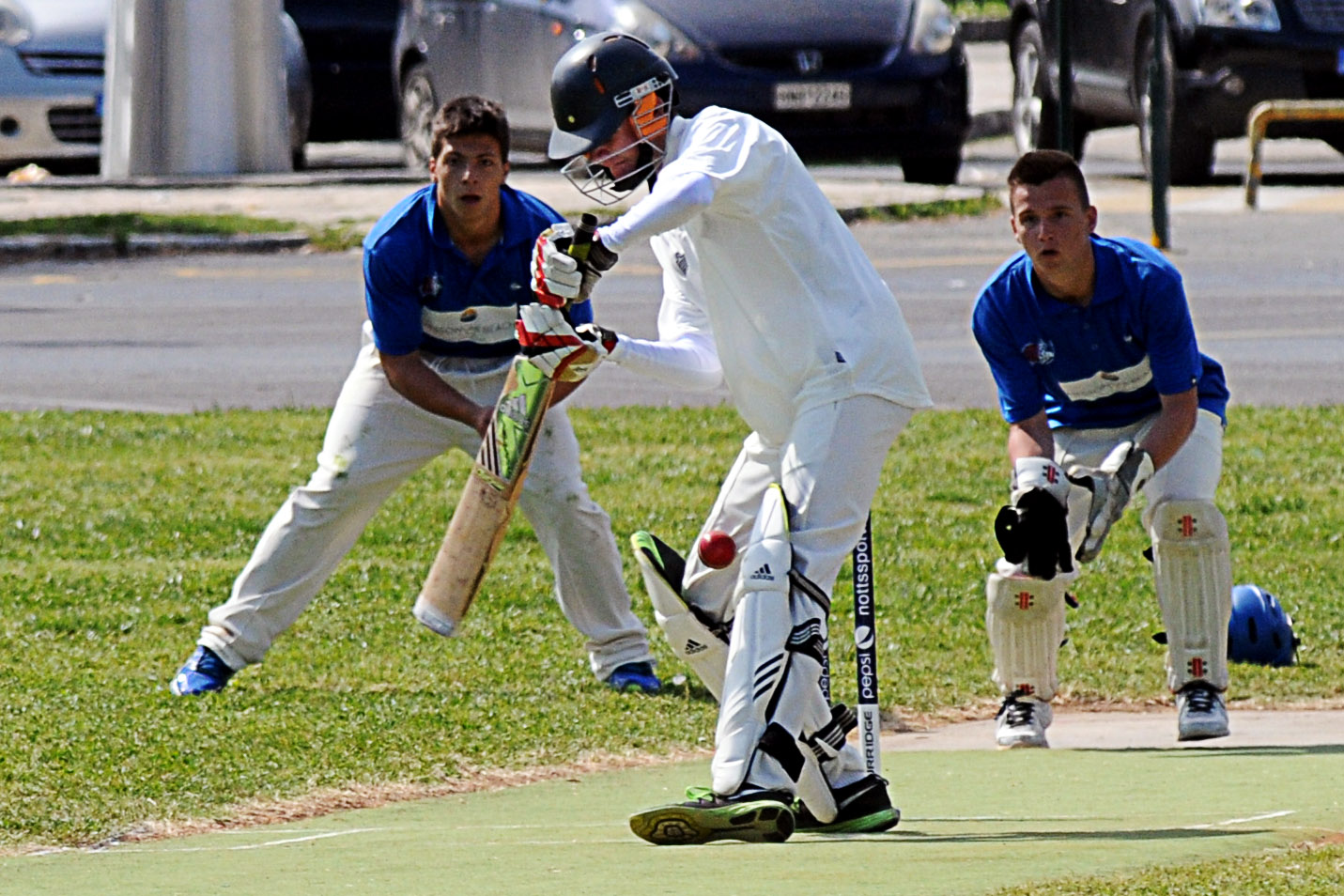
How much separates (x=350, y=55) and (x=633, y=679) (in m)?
17.6

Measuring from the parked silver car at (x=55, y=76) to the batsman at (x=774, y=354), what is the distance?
51.3 ft

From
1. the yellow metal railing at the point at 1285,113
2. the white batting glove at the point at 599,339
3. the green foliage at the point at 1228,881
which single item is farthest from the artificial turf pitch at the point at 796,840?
the yellow metal railing at the point at 1285,113

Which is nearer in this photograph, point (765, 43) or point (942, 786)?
point (942, 786)

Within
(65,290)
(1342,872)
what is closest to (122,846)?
(1342,872)

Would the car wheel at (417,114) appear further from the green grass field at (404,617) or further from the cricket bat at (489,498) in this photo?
the cricket bat at (489,498)

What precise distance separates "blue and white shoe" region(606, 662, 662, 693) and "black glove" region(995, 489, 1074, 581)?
195cm

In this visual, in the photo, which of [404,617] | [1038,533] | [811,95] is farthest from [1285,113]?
[1038,533]

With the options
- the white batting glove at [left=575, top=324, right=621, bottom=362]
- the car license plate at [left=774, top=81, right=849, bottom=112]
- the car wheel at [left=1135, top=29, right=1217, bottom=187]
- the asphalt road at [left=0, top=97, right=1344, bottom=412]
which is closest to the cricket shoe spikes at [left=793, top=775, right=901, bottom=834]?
the white batting glove at [left=575, top=324, right=621, bottom=362]

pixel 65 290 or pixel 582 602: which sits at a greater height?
pixel 582 602

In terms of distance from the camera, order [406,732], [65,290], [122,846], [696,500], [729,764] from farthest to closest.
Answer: [65,290] → [696,500] → [406,732] → [122,846] → [729,764]

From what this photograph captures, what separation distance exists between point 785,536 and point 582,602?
2534 millimetres

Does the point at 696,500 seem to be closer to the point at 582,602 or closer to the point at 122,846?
the point at 582,602

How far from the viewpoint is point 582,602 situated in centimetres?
873

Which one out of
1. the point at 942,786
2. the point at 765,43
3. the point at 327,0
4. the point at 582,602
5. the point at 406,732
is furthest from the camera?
the point at 327,0
